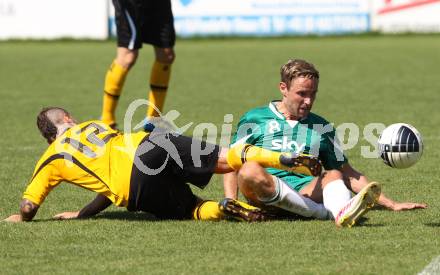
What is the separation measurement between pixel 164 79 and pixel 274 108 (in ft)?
12.6

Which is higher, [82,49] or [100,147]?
[100,147]

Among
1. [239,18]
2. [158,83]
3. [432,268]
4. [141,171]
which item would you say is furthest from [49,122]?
[239,18]

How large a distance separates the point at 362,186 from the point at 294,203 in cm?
65

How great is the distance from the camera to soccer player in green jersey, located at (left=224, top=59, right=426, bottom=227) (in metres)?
5.58

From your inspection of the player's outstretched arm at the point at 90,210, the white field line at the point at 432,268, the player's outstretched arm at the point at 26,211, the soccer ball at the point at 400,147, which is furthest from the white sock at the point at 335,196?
the player's outstretched arm at the point at 26,211

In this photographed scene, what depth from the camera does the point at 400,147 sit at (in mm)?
5770

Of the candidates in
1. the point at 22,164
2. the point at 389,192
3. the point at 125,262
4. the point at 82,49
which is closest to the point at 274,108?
the point at 389,192

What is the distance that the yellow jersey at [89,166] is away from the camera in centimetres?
577

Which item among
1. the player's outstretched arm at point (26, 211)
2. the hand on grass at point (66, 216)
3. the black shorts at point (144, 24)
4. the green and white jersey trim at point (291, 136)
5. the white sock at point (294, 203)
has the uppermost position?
the black shorts at point (144, 24)

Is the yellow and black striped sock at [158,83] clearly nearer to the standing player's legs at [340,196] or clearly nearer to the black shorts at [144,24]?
the black shorts at [144,24]

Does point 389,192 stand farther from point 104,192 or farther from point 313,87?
point 104,192

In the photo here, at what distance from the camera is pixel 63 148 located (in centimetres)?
585

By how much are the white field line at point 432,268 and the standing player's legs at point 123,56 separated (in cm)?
537

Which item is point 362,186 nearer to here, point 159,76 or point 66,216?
point 66,216
